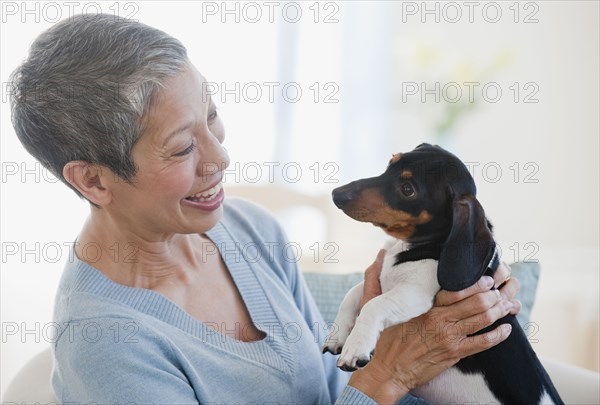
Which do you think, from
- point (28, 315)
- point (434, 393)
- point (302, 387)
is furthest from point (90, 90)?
point (28, 315)

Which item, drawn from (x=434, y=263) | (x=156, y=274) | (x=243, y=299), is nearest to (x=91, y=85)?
(x=156, y=274)

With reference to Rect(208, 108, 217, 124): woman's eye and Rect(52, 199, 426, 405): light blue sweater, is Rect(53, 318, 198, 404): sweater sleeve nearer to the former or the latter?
Rect(52, 199, 426, 405): light blue sweater

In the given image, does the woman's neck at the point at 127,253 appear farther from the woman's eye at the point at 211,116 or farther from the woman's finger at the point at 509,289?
the woman's finger at the point at 509,289

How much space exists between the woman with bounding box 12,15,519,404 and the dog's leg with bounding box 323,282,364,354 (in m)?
0.05

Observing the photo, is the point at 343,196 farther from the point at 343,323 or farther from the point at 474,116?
the point at 474,116

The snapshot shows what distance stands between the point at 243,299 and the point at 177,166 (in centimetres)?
36

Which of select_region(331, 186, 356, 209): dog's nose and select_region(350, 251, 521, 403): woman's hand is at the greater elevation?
select_region(331, 186, 356, 209): dog's nose

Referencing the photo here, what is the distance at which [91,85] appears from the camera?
1199 mm

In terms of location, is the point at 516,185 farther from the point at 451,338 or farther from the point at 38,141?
the point at 38,141

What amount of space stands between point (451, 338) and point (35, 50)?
0.88m

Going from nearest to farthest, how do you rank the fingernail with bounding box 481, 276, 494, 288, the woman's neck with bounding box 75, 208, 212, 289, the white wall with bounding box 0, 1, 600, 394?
the fingernail with bounding box 481, 276, 494, 288 < the woman's neck with bounding box 75, 208, 212, 289 < the white wall with bounding box 0, 1, 600, 394

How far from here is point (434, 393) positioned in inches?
53.6

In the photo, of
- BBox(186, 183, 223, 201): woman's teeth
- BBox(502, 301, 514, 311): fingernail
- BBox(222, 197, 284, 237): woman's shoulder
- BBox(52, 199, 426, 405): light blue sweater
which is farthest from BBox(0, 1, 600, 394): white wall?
BBox(502, 301, 514, 311): fingernail

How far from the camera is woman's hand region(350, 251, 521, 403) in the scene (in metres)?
1.27
